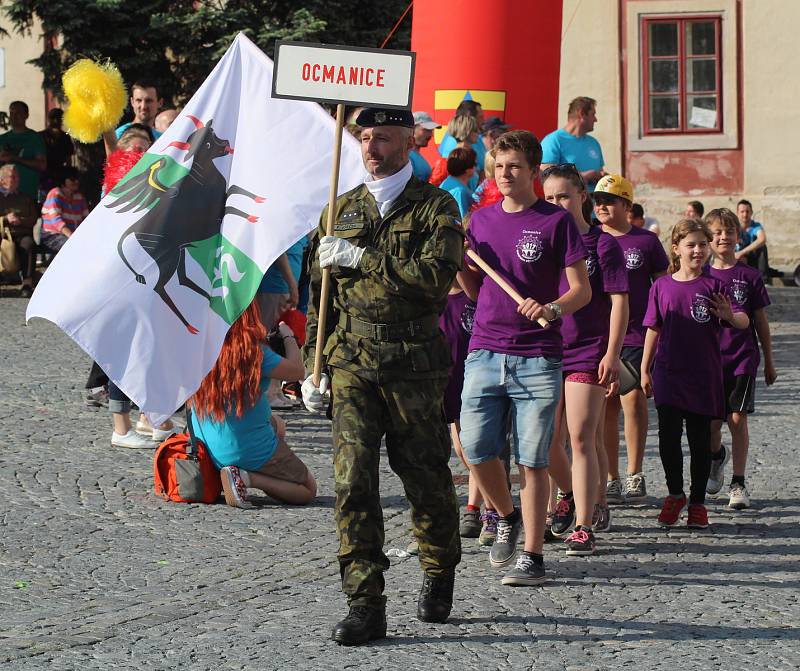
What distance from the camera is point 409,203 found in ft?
18.8

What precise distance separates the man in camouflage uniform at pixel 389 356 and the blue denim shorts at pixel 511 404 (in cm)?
65

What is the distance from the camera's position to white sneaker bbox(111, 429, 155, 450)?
9570 millimetres

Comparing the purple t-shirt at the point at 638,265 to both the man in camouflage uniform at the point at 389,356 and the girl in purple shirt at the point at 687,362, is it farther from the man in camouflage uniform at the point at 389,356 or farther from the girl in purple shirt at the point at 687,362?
the man in camouflage uniform at the point at 389,356

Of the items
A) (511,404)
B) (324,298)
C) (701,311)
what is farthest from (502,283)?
(701,311)

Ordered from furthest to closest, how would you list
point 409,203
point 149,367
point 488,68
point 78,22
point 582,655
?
point 78,22 → point 488,68 → point 149,367 → point 409,203 → point 582,655

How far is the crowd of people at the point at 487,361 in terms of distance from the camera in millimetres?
5691

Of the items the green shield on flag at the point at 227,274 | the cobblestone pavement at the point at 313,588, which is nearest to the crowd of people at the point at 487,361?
the cobblestone pavement at the point at 313,588

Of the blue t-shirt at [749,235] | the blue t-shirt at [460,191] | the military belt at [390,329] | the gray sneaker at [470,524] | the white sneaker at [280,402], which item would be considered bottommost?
the gray sneaker at [470,524]

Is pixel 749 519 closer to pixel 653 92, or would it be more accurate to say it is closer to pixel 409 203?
pixel 409 203

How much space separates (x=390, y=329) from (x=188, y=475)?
102 inches

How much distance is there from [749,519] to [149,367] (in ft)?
10.3

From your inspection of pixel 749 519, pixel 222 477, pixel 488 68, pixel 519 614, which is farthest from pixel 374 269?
pixel 488 68

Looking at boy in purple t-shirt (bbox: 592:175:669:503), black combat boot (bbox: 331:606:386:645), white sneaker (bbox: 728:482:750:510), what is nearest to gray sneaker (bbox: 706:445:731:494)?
white sneaker (bbox: 728:482:750:510)

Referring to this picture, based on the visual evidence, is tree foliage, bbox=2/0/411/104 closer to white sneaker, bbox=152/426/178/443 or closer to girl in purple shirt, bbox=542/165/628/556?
white sneaker, bbox=152/426/178/443
